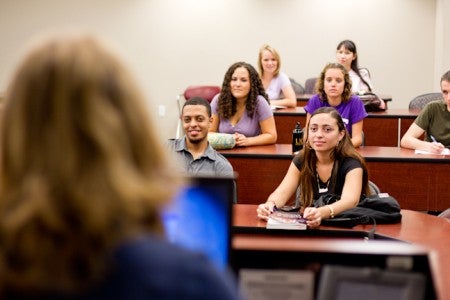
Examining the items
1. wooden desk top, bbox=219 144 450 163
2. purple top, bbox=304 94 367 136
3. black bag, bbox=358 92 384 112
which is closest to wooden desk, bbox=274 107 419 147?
black bag, bbox=358 92 384 112

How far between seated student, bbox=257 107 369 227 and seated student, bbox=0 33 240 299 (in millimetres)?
2694

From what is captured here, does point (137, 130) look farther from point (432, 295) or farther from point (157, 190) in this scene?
point (432, 295)

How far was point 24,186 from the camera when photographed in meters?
1.01

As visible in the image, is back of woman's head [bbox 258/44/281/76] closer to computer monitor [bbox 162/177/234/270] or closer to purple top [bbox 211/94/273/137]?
purple top [bbox 211/94/273/137]

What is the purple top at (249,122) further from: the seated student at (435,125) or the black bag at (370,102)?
the black bag at (370,102)

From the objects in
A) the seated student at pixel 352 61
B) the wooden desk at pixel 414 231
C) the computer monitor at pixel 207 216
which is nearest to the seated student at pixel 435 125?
the wooden desk at pixel 414 231

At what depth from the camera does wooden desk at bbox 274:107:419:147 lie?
23.1 ft

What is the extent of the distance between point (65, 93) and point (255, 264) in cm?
65

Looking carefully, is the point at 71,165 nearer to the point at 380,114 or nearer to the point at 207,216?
the point at 207,216

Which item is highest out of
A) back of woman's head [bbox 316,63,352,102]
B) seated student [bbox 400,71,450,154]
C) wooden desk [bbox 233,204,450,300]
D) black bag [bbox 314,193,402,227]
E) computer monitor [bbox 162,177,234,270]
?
back of woman's head [bbox 316,63,352,102]

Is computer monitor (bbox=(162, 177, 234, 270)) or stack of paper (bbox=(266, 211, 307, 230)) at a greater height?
computer monitor (bbox=(162, 177, 234, 270))

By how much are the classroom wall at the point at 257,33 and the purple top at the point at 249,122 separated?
411cm

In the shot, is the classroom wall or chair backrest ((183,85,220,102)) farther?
the classroom wall

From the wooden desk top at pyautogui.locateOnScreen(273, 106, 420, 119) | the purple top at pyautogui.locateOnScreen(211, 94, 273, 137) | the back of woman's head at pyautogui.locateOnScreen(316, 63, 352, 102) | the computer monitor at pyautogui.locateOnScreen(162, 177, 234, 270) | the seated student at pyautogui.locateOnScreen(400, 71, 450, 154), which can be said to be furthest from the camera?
the wooden desk top at pyautogui.locateOnScreen(273, 106, 420, 119)
